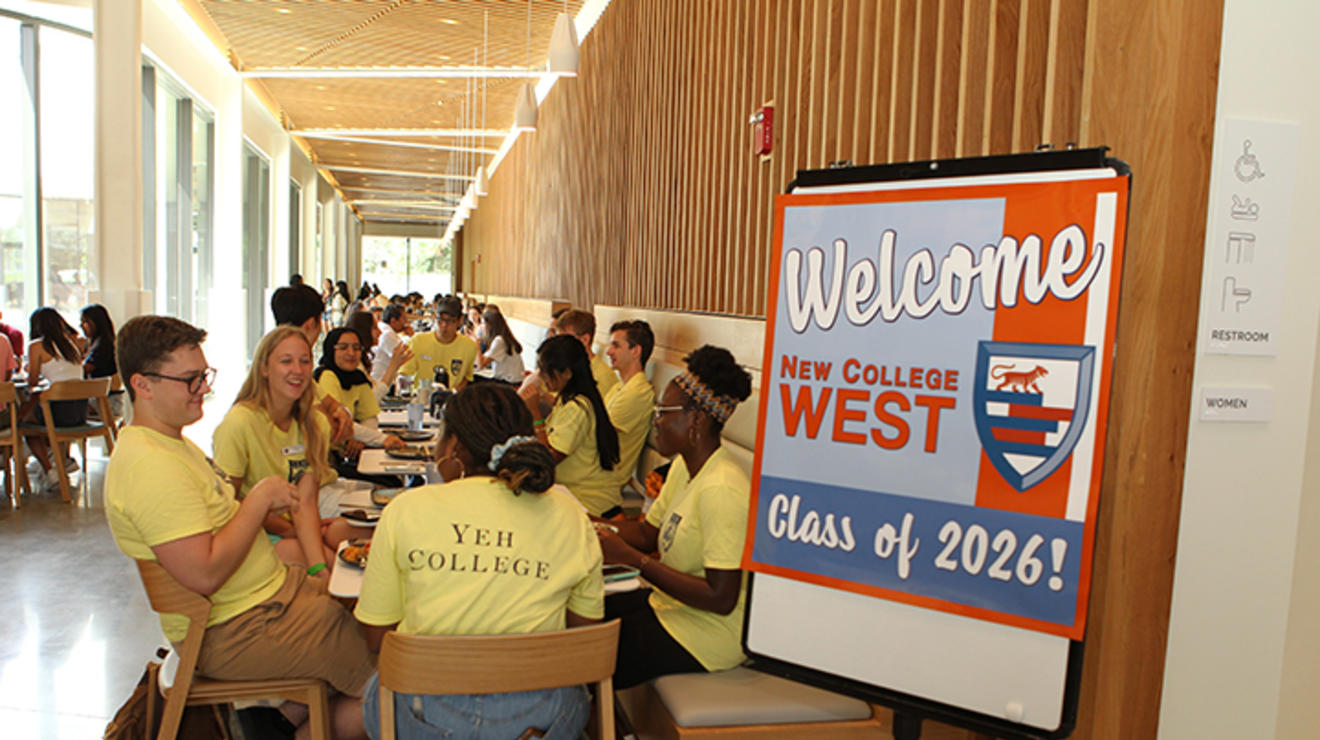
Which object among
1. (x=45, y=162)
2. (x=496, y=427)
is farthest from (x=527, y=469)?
(x=45, y=162)

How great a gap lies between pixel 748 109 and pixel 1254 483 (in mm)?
3300

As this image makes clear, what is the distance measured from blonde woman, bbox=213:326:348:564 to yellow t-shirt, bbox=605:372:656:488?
181 centimetres

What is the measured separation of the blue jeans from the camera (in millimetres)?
2084

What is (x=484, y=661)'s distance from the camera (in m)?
1.96

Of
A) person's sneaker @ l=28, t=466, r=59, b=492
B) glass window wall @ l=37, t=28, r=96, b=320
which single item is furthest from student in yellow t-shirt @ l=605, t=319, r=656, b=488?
glass window wall @ l=37, t=28, r=96, b=320

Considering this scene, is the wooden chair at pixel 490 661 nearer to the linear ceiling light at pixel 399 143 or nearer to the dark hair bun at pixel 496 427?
the dark hair bun at pixel 496 427

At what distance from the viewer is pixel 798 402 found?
2131 mm

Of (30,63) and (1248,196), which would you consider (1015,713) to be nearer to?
(1248,196)

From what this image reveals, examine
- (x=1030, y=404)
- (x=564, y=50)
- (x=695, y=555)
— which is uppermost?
(x=564, y=50)

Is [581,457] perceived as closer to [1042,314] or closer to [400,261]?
[1042,314]

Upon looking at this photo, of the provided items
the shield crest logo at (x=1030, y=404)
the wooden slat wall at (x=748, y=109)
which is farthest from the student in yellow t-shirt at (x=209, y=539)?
the wooden slat wall at (x=748, y=109)

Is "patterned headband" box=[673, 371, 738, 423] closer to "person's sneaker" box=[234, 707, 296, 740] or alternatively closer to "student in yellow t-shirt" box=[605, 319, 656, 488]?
"person's sneaker" box=[234, 707, 296, 740]

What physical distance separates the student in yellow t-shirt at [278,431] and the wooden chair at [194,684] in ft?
2.21

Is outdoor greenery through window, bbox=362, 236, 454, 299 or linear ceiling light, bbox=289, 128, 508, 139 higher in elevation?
linear ceiling light, bbox=289, 128, 508, 139
